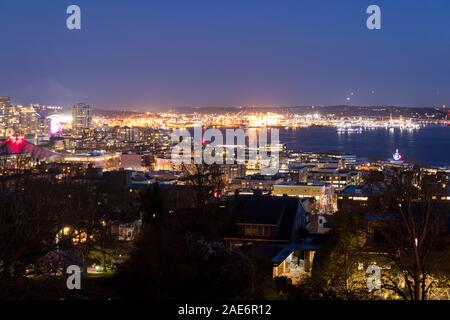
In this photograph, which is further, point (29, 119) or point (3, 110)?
point (29, 119)

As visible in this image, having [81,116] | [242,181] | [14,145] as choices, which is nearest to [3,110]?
[81,116]

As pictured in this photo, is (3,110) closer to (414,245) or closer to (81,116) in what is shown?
(81,116)

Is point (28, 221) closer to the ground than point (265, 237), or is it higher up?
higher up

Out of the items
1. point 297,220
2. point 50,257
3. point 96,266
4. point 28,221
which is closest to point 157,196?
point 96,266

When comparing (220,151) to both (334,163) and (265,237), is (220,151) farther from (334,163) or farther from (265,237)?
(265,237)

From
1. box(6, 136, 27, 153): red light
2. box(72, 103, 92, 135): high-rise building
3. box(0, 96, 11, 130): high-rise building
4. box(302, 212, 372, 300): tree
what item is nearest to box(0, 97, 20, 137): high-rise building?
box(0, 96, 11, 130): high-rise building

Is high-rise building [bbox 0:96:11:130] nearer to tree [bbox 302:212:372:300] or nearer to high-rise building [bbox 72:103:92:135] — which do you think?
high-rise building [bbox 72:103:92:135]

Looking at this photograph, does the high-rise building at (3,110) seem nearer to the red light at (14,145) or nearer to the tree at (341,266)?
the red light at (14,145)

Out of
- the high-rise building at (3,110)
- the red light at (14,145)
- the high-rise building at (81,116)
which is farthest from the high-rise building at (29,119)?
the red light at (14,145)
